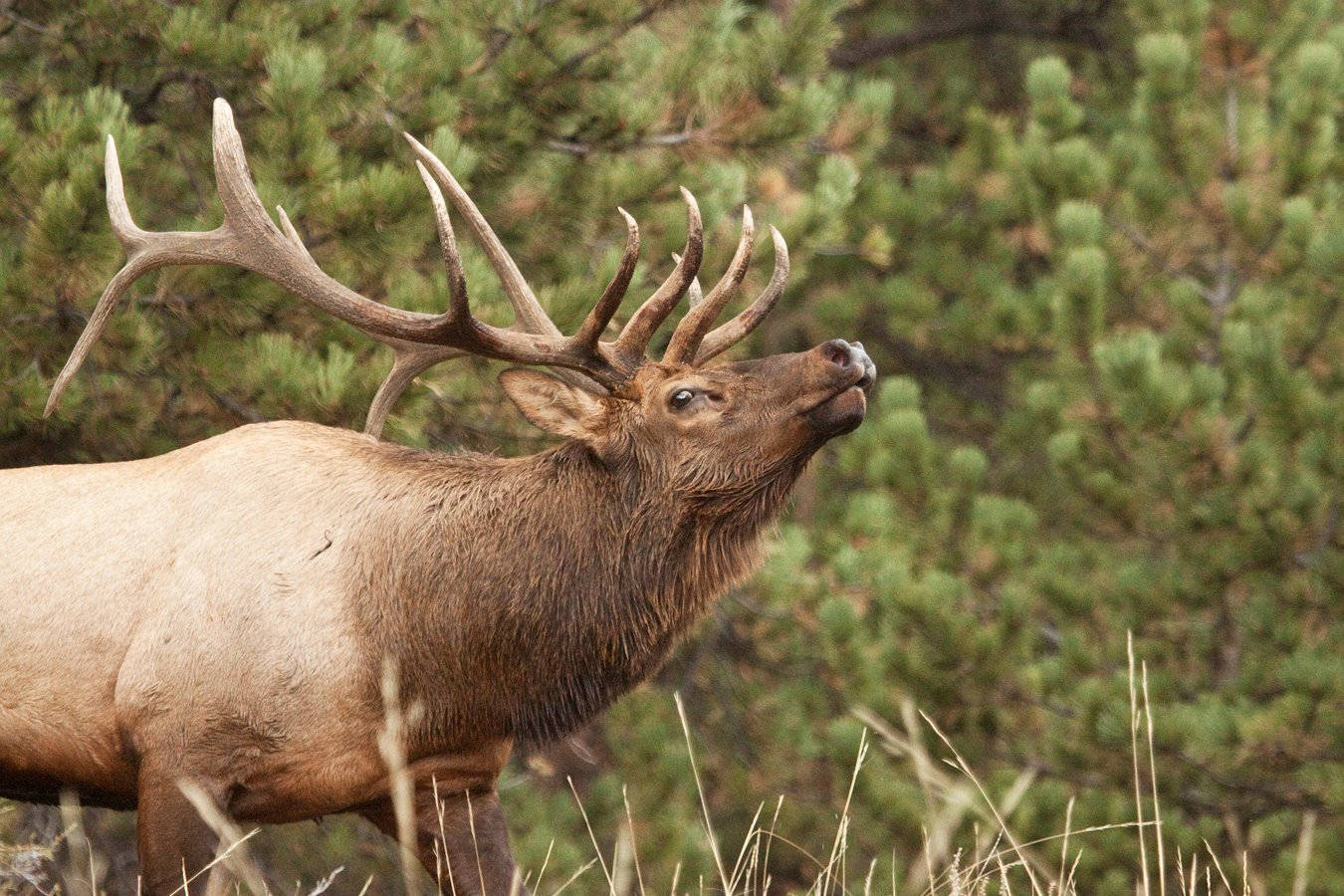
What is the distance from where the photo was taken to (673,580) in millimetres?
4445

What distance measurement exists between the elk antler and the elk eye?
0.49ft

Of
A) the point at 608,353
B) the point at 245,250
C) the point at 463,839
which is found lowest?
the point at 463,839

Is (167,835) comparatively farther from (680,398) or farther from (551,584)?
(680,398)

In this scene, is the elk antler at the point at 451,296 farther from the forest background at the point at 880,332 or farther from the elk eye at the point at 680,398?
the forest background at the point at 880,332

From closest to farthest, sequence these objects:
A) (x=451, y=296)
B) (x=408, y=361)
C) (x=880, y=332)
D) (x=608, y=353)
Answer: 1. (x=451, y=296)
2. (x=608, y=353)
3. (x=408, y=361)
4. (x=880, y=332)

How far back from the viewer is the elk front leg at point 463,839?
14.6ft

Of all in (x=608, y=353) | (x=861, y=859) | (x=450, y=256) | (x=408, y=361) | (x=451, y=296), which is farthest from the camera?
(x=861, y=859)

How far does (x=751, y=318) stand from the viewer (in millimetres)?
4715

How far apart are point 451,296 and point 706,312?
2.05ft

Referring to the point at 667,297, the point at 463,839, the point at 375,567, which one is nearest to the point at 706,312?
the point at 667,297

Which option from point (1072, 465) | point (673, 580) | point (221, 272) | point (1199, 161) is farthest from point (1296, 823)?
point (221, 272)

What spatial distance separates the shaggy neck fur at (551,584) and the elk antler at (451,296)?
30cm

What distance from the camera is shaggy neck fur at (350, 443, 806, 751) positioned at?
437 centimetres

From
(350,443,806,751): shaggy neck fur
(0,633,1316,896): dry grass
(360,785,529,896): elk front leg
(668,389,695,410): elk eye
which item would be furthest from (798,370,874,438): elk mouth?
(360,785,529,896): elk front leg
